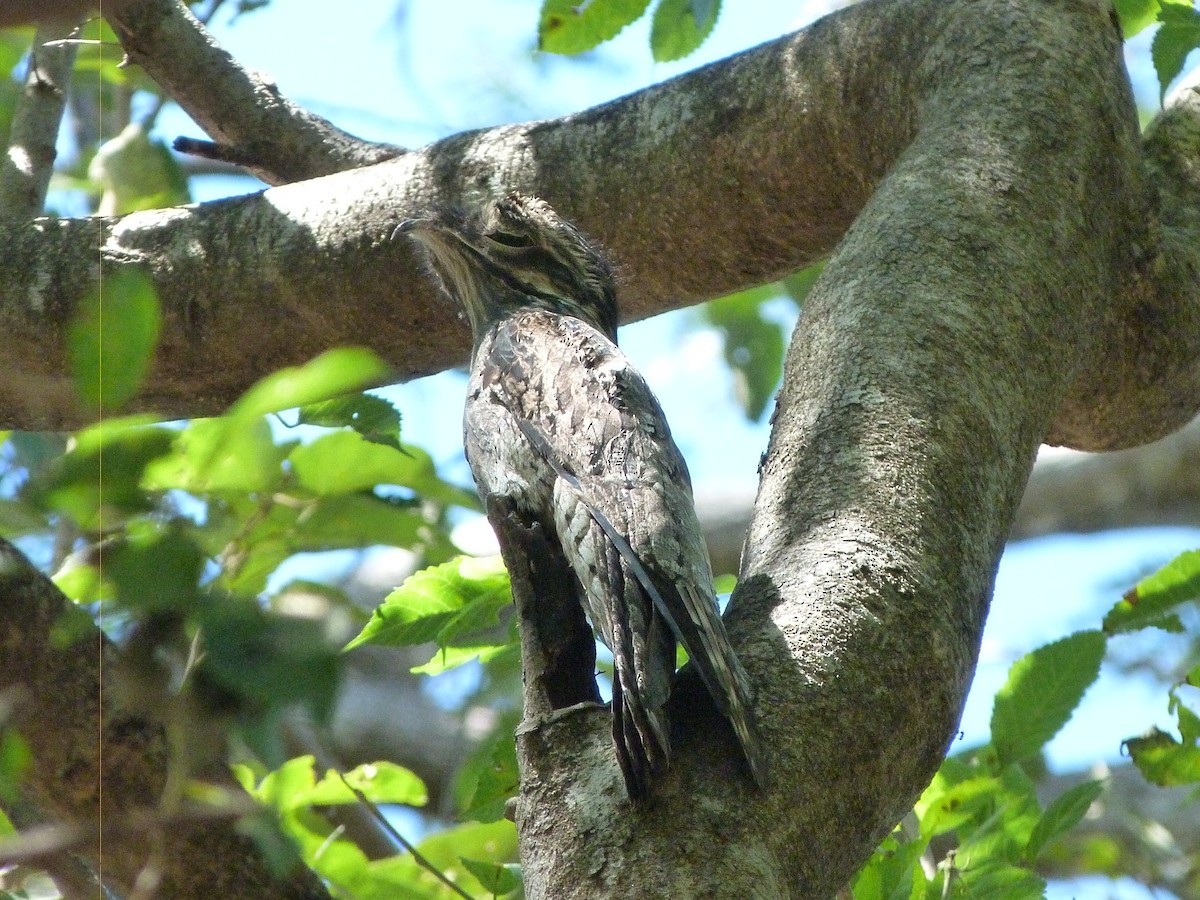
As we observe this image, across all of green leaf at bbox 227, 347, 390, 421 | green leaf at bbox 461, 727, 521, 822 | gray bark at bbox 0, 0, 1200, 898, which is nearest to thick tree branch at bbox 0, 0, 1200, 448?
gray bark at bbox 0, 0, 1200, 898

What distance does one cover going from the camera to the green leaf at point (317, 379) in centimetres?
96

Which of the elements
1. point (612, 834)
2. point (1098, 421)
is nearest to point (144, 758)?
point (612, 834)

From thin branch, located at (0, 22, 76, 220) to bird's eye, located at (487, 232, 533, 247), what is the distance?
159cm

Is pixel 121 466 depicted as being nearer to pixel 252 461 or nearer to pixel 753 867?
pixel 252 461

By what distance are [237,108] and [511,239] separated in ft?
4.26

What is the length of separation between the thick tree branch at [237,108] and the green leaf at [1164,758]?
9.32 ft

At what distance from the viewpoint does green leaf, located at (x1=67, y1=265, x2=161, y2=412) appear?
0.92m

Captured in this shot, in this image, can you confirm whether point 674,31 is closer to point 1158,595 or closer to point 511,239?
point 511,239

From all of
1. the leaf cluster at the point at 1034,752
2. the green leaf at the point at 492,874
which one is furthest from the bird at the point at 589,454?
the leaf cluster at the point at 1034,752

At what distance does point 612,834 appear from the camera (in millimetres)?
1672

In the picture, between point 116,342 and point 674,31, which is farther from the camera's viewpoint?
point 674,31

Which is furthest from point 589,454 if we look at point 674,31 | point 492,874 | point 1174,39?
point 1174,39

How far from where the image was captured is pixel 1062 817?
2705 millimetres

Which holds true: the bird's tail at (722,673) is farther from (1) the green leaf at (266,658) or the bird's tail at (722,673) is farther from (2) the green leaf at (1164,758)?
(2) the green leaf at (1164,758)
